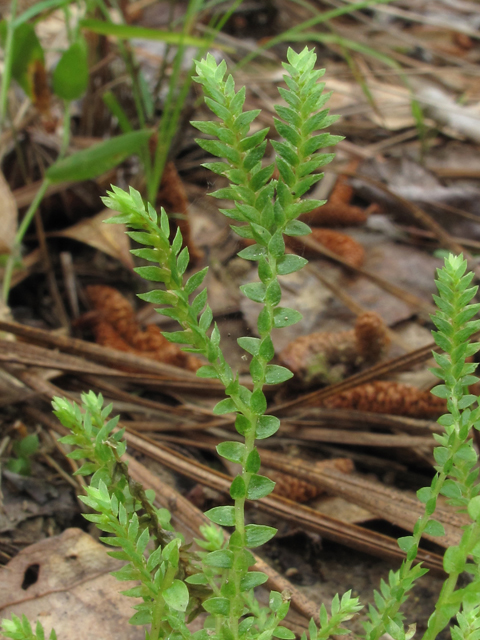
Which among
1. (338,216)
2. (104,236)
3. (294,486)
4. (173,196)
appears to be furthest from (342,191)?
(294,486)

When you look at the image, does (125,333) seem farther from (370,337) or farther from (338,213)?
(338,213)

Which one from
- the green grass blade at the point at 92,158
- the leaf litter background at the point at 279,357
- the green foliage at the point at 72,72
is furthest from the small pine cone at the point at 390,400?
the green foliage at the point at 72,72

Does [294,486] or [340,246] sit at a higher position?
[340,246]

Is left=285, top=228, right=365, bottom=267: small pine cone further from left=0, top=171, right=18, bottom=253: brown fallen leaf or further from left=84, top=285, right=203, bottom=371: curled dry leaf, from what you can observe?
left=0, top=171, right=18, bottom=253: brown fallen leaf

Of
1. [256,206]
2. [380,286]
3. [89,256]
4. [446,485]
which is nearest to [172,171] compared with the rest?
[89,256]

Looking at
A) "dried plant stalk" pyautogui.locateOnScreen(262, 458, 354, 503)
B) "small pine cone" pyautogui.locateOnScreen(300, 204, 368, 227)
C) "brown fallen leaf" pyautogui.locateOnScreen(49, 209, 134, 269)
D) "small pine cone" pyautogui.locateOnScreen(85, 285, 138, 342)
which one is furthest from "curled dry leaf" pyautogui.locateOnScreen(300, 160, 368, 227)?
"dried plant stalk" pyautogui.locateOnScreen(262, 458, 354, 503)

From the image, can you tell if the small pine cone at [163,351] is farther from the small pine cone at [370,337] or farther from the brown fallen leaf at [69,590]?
the brown fallen leaf at [69,590]
